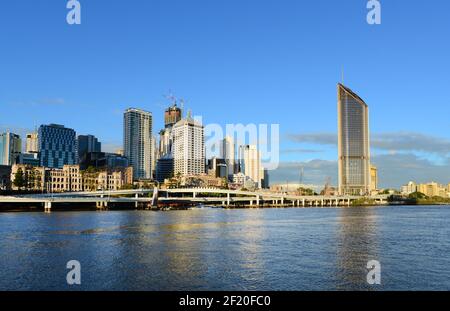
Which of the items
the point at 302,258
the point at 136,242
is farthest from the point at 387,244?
the point at 136,242

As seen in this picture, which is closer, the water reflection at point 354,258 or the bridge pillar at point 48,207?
the water reflection at point 354,258

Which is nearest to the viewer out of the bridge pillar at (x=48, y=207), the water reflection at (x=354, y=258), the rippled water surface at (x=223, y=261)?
the rippled water surface at (x=223, y=261)

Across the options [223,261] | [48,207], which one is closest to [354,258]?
[223,261]

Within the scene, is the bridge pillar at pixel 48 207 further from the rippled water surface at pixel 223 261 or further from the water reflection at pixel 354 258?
the water reflection at pixel 354 258

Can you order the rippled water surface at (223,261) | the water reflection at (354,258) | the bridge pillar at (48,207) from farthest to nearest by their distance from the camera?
the bridge pillar at (48,207) → the water reflection at (354,258) → the rippled water surface at (223,261)

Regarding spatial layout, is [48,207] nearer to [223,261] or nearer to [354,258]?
[223,261]

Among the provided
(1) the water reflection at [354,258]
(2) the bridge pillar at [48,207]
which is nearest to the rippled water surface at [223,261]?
(1) the water reflection at [354,258]

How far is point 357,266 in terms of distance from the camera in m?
43.2

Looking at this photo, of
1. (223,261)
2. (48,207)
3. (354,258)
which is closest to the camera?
(223,261)

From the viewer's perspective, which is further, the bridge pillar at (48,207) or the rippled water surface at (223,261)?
the bridge pillar at (48,207)

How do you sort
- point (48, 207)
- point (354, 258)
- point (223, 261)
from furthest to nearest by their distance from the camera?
point (48, 207)
point (354, 258)
point (223, 261)

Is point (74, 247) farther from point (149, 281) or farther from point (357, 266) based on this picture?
point (357, 266)

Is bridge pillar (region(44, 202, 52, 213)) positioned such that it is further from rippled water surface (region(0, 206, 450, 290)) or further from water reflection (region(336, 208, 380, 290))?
water reflection (region(336, 208, 380, 290))
